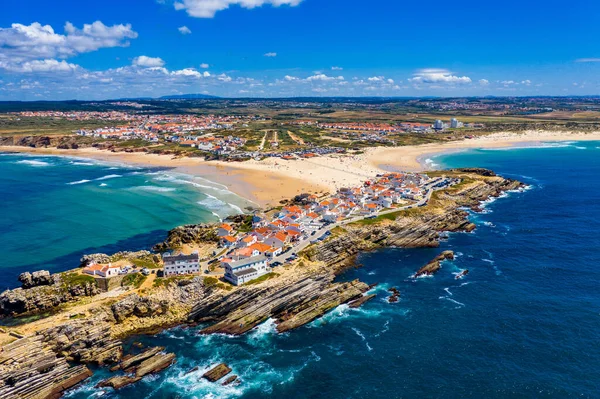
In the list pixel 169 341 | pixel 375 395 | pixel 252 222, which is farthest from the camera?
pixel 252 222

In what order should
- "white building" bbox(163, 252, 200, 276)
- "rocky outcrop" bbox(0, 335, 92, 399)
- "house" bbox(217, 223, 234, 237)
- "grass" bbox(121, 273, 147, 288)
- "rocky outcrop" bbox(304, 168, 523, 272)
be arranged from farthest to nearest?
"house" bbox(217, 223, 234, 237)
"rocky outcrop" bbox(304, 168, 523, 272)
"white building" bbox(163, 252, 200, 276)
"grass" bbox(121, 273, 147, 288)
"rocky outcrop" bbox(0, 335, 92, 399)

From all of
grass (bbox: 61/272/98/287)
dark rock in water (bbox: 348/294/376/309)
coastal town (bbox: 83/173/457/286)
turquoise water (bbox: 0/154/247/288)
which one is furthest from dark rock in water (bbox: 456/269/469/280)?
grass (bbox: 61/272/98/287)

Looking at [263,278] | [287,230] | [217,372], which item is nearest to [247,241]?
[287,230]

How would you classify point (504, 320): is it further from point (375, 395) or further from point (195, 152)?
point (195, 152)

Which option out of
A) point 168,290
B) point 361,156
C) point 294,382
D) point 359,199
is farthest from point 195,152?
point 294,382

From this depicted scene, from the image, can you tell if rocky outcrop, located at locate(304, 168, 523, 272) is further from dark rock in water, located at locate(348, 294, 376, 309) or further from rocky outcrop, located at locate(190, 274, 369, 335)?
rocky outcrop, located at locate(190, 274, 369, 335)

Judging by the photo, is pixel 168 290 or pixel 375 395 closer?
pixel 375 395
